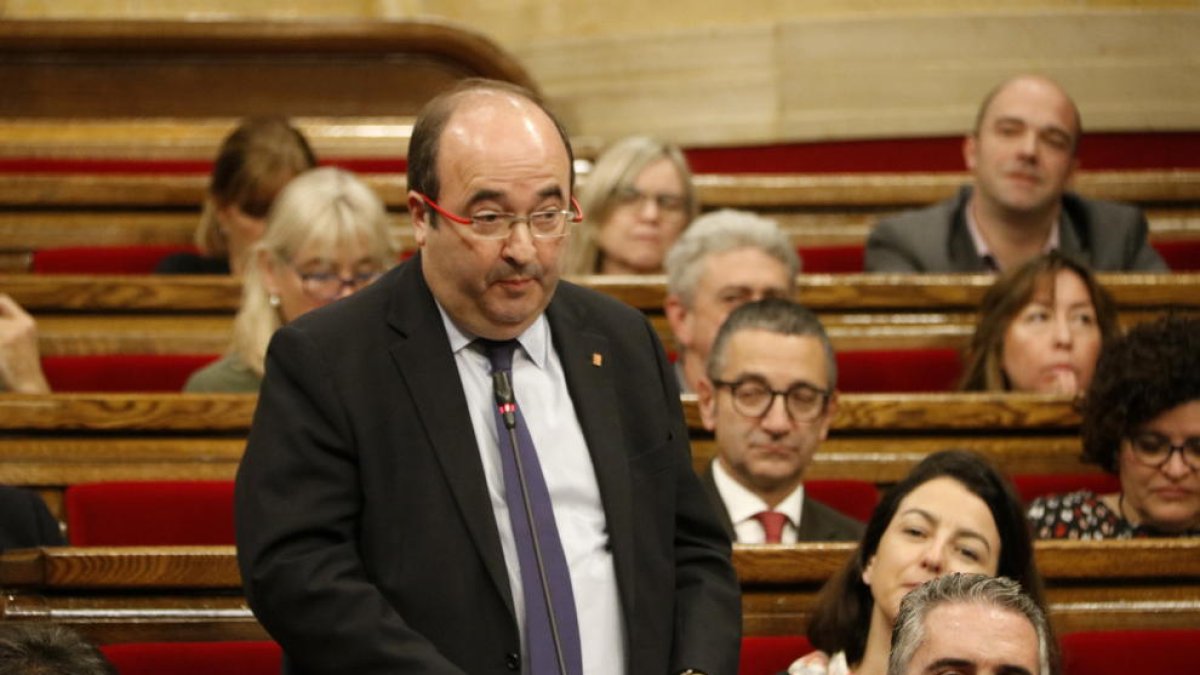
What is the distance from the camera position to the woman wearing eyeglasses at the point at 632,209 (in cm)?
220

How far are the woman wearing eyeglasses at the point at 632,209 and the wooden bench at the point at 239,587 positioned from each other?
0.80 m

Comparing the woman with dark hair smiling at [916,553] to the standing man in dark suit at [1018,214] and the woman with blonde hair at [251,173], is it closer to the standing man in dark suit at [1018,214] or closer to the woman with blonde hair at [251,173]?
the standing man in dark suit at [1018,214]

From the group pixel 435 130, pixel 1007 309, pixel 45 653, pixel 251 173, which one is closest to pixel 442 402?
pixel 435 130

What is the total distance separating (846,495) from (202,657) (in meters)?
0.68

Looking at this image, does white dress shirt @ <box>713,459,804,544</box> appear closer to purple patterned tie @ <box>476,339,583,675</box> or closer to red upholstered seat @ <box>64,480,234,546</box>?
red upholstered seat @ <box>64,480,234,546</box>

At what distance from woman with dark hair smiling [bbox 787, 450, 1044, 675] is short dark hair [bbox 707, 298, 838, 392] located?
0.27 meters

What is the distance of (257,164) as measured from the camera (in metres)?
2.17

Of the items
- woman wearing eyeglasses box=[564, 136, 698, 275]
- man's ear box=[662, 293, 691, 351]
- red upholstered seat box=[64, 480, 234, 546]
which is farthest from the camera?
woman wearing eyeglasses box=[564, 136, 698, 275]

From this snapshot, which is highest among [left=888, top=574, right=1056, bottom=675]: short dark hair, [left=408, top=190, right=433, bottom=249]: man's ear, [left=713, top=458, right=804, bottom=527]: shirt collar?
[left=408, top=190, right=433, bottom=249]: man's ear

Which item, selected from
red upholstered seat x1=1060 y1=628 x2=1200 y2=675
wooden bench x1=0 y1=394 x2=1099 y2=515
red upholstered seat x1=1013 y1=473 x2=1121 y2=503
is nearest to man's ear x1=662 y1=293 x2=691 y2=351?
wooden bench x1=0 y1=394 x2=1099 y2=515

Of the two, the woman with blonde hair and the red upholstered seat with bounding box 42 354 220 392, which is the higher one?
the woman with blonde hair

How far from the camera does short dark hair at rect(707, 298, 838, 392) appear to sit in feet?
5.54

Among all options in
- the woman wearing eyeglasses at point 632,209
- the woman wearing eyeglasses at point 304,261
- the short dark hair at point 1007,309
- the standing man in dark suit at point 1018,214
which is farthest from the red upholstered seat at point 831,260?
the woman wearing eyeglasses at point 304,261

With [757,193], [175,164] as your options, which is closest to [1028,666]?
[757,193]
